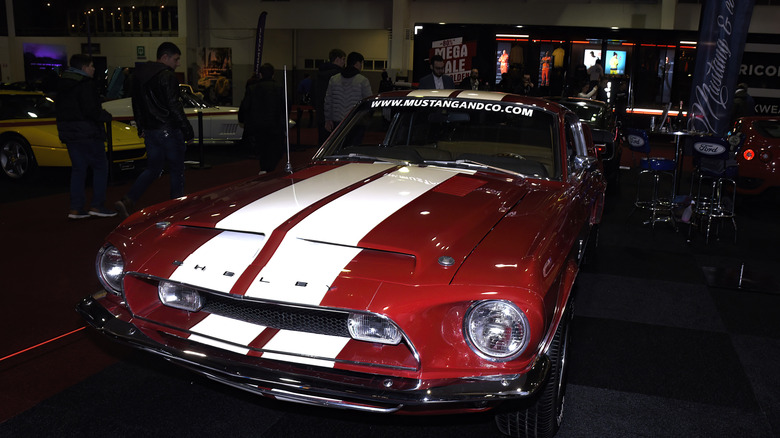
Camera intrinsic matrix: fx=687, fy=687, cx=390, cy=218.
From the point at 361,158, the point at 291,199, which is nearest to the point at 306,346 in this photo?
the point at 291,199

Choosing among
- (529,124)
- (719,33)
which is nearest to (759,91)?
(719,33)

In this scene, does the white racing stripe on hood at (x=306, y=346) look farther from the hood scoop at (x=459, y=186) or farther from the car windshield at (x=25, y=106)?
the car windshield at (x=25, y=106)

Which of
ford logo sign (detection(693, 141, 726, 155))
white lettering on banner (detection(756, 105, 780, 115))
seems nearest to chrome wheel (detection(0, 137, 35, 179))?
ford logo sign (detection(693, 141, 726, 155))

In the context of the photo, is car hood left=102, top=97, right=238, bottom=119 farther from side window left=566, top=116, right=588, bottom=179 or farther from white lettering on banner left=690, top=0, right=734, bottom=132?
side window left=566, top=116, right=588, bottom=179

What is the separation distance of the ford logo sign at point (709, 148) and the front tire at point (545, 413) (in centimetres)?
463

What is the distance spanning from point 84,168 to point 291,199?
14.9 feet

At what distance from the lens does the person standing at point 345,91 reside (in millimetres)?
7945

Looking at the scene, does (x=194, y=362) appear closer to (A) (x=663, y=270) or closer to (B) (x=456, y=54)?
(A) (x=663, y=270)

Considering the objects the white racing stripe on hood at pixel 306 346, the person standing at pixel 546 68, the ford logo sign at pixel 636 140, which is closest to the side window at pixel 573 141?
the white racing stripe on hood at pixel 306 346

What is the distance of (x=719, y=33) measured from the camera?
333 inches

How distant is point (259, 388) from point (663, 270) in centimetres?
449

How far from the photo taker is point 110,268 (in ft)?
9.14

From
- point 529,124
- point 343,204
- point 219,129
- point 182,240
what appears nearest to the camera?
point 182,240

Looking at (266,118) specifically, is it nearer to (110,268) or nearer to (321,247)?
(110,268)
